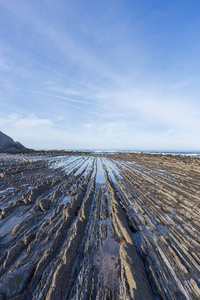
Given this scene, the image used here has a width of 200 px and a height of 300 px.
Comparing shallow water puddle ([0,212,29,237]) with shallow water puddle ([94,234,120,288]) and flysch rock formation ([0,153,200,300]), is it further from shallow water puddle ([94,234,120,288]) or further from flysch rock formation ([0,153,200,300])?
shallow water puddle ([94,234,120,288])

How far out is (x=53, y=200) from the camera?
27.7 ft

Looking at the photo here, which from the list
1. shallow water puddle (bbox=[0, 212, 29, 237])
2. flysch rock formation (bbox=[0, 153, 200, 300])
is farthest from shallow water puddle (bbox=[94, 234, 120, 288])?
shallow water puddle (bbox=[0, 212, 29, 237])

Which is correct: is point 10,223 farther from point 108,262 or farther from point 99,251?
point 108,262

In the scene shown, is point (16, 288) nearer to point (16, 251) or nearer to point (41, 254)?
point (41, 254)

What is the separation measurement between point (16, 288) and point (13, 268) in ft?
2.59

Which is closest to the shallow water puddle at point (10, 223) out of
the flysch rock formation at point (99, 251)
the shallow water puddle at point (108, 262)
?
the flysch rock formation at point (99, 251)

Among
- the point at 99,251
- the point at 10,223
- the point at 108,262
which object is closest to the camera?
the point at 108,262

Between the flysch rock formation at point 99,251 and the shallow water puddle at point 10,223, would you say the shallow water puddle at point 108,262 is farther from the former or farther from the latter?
the shallow water puddle at point 10,223

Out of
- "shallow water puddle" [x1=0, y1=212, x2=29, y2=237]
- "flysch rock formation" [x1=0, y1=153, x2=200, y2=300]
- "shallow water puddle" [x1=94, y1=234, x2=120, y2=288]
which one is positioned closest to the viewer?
"flysch rock formation" [x1=0, y1=153, x2=200, y2=300]

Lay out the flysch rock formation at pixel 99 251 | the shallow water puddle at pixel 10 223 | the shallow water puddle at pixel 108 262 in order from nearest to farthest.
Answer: the flysch rock formation at pixel 99 251
the shallow water puddle at pixel 108 262
the shallow water puddle at pixel 10 223

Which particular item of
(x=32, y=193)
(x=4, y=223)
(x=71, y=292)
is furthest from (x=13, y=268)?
(x=32, y=193)

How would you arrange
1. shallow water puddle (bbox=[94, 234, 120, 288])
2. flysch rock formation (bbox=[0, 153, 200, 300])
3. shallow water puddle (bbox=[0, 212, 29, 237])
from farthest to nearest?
shallow water puddle (bbox=[0, 212, 29, 237]) → shallow water puddle (bbox=[94, 234, 120, 288]) → flysch rock formation (bbox=[0, 153, 200, 300])

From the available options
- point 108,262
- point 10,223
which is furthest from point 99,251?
point 10,223

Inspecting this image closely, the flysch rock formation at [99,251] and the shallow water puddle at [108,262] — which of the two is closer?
the flysch rock formation at [99,251]
